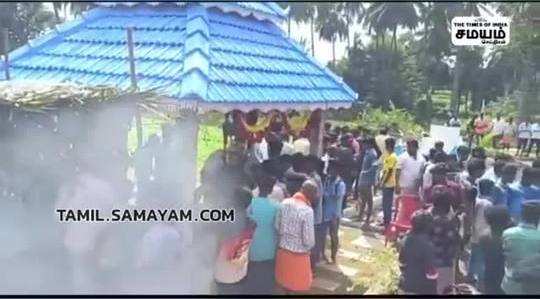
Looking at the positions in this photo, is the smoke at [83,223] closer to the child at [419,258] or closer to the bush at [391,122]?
the child at [419,258]

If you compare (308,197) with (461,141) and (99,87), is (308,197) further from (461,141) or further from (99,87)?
(461,141)

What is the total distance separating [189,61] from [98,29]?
1344mm

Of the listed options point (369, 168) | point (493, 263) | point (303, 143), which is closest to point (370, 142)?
point (369, 168)

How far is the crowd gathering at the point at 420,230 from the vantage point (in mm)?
3766

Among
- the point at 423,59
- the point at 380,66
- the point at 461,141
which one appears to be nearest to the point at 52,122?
the point at 461,141

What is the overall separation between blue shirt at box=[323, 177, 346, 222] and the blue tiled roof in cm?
73

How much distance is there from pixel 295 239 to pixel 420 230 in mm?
806

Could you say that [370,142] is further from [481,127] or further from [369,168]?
[481,127]

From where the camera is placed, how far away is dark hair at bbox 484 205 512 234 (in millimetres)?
3961

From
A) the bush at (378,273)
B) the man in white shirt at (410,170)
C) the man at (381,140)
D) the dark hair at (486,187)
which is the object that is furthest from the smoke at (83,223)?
the man at (381,140)

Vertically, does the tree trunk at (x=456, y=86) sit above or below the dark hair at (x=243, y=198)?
above

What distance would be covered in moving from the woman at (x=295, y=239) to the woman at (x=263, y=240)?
0.06 meters

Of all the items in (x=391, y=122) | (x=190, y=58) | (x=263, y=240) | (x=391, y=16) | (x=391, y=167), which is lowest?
(x=263, y=240)

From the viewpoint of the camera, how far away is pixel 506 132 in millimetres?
9562
